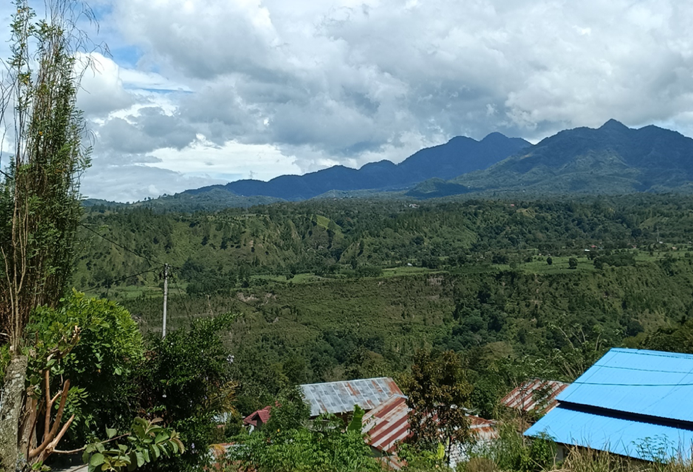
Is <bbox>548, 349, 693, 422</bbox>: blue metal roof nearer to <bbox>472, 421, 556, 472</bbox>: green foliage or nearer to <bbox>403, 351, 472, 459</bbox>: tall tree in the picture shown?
<bbox>403, 351, 472, 459</bbox>: tall tree

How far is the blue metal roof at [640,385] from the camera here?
9.55 m

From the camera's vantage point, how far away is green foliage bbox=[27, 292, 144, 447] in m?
4.95

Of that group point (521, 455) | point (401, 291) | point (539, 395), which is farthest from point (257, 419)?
point (401, 291)

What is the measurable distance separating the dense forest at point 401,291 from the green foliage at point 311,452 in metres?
16.9

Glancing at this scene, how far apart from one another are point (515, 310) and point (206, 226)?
6648cm

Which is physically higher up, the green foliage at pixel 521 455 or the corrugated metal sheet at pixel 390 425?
the green foliage at pixel 521 455

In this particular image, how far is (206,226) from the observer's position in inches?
4422

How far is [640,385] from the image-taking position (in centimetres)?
1064

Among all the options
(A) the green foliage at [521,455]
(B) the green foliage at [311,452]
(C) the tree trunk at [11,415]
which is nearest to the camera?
(C) the tree trunk at [11,415]

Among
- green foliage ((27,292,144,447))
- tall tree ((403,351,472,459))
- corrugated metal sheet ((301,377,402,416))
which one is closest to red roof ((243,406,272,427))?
corrugated metal sheet ((301,377,402,416))

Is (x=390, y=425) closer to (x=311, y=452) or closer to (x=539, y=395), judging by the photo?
(x=539, y=395)

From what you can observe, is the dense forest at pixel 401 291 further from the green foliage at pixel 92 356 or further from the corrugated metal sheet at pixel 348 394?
the green foliage at pixel 92 356

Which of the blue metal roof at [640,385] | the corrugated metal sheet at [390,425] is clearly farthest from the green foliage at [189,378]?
the corrugated metal sheet at [390,425]

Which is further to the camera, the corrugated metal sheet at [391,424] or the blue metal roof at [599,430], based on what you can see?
the corrugated metal sheet at [391,424]
